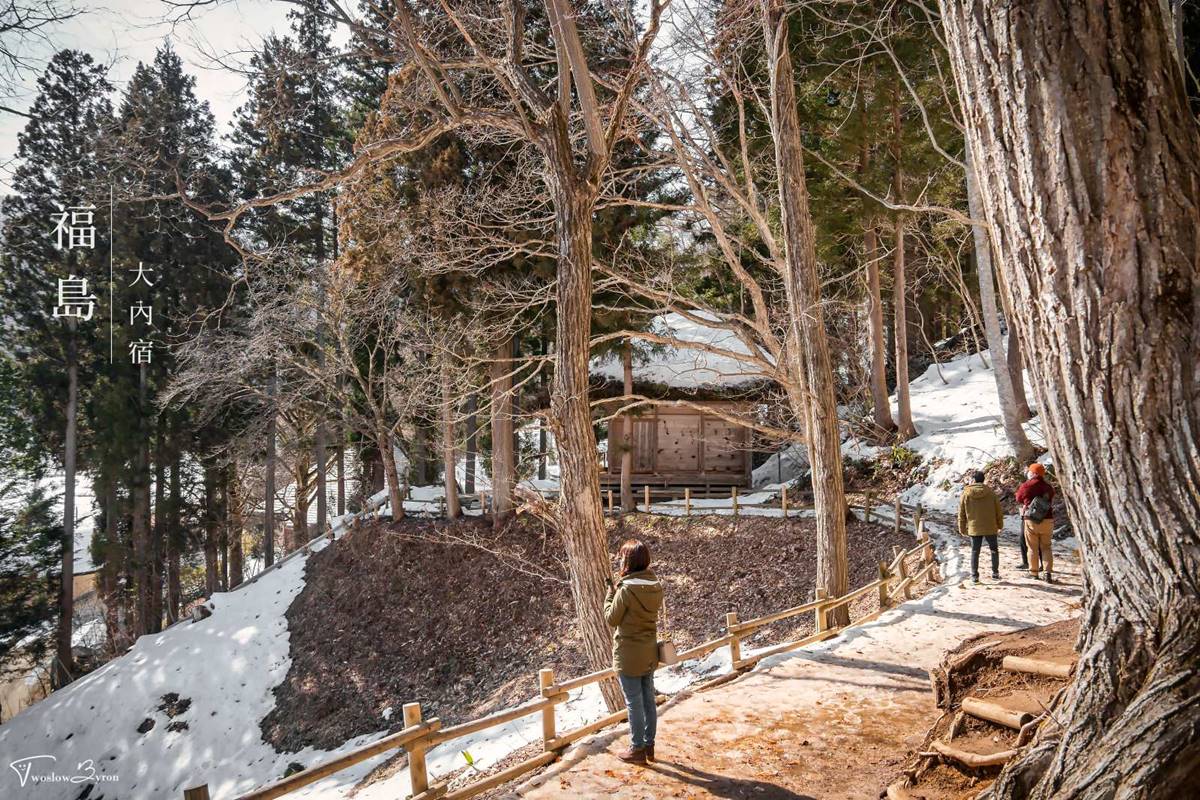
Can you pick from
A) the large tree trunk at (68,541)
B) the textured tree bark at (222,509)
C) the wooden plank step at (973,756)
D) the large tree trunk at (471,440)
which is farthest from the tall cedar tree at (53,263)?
the wooden plank step at (973,756)

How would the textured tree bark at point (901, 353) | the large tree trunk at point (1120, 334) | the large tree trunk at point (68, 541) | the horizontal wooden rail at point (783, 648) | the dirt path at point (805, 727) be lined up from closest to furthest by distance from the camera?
the large tree trunk at point (1120, 334) < the dirt path at point (805, 727) < the horizontal wooden rail at point (783, 648) < the textured tree bark at point (901, 353) < the large tree trunk at point (68, 541)

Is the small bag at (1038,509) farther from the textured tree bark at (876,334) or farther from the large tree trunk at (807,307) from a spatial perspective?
the textured tree bark at (876,334)

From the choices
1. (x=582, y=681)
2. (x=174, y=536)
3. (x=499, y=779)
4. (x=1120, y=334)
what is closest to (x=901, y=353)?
(x=582, y=681)

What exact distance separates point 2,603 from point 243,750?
1108cm

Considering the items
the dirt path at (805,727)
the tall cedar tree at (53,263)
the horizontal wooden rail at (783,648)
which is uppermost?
the tall cedar tree at (53,263)

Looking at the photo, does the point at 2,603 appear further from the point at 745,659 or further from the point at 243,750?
the point at 745,659

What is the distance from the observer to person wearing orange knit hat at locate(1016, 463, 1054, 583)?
30.6 feet

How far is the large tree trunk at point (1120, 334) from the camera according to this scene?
2.52 metres

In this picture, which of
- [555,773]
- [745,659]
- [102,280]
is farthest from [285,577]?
[555,773]

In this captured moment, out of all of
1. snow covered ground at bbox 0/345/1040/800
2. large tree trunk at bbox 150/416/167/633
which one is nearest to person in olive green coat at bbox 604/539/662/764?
snow covered ground at bbox 0/345/1040/800

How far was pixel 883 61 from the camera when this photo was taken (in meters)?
16.2

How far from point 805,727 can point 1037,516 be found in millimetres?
6155

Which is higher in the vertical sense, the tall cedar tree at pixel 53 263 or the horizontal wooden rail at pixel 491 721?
the tall cedar tree at pixel 53 263

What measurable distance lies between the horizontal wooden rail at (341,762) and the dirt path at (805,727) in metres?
0.77
